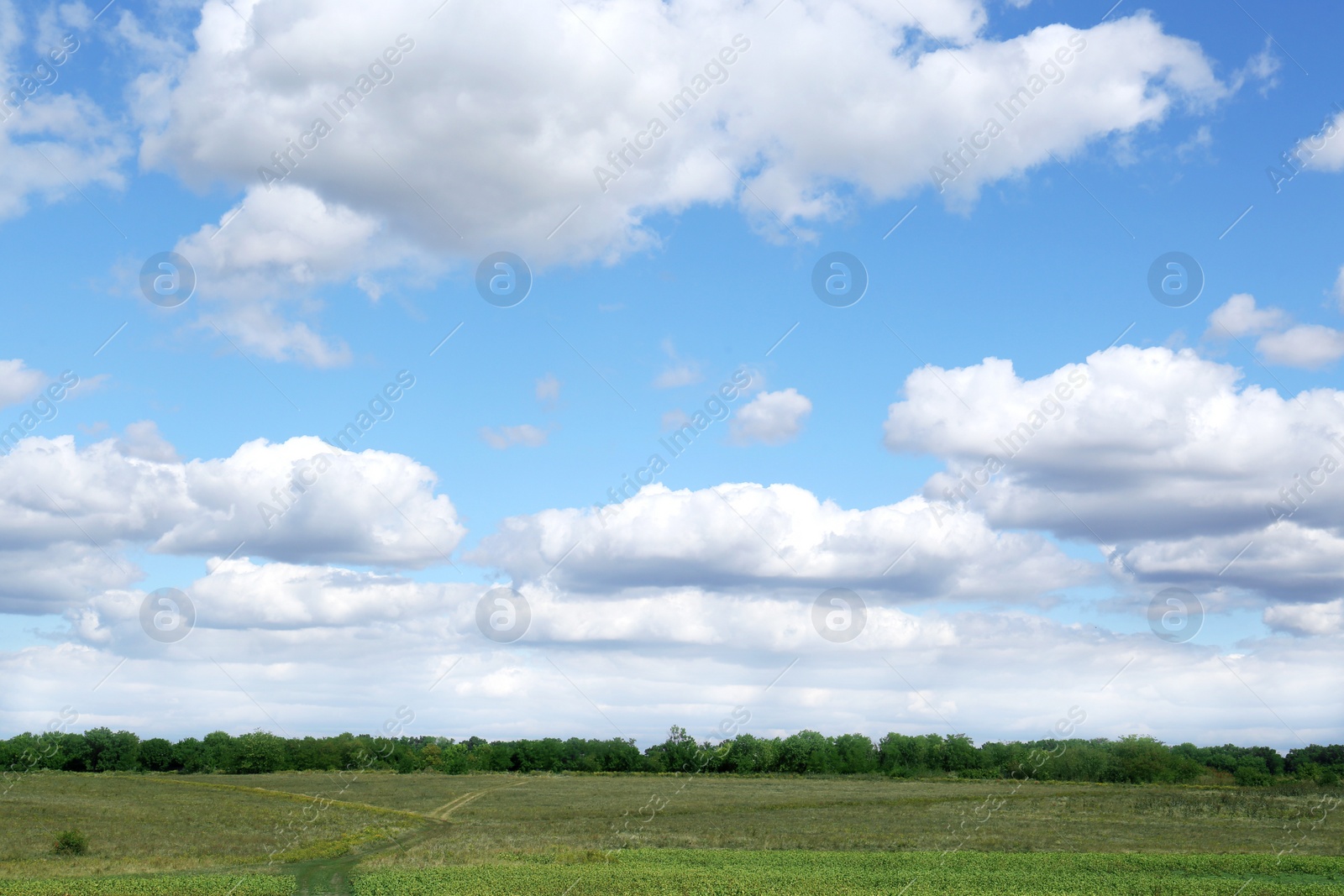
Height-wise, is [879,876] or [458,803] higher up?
Result: [879,876]

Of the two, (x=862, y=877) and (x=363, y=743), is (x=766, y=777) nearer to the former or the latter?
(x=363, y=743)

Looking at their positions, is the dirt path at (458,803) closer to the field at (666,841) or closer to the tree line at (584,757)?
the field at (666,841)

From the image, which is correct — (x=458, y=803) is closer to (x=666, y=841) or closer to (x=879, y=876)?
(x=666, y=841)

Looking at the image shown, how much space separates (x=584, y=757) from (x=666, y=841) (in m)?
131

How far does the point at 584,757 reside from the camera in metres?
188

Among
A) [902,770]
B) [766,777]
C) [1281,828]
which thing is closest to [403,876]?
[1281,828]

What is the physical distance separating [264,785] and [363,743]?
7217cm

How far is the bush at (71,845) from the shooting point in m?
54.2

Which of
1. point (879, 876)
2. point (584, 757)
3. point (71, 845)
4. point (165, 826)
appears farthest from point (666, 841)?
point (584, 757)

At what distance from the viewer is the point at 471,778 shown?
145875 mm

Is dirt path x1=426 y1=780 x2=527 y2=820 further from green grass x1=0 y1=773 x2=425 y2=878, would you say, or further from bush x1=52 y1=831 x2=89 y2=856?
bush x1=52 y1=831 x2=89 y2=856

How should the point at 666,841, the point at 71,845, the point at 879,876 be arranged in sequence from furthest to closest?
the point at 666,841, the point at 71,845, the point at 879,876

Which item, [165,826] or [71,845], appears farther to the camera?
[165,826]

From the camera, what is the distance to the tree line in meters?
172
